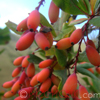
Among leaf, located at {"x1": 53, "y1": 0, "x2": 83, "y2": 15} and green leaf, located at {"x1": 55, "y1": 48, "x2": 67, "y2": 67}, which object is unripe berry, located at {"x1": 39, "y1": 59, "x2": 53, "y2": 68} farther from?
leaf, located at {"x1": 53, "y1": 0, "x2": 83, "y2": 15}

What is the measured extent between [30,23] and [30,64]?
1.05ft

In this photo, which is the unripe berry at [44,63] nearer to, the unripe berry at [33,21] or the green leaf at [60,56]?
the green leaf at [60,56]

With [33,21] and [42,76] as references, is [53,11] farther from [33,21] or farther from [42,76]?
[42,76]

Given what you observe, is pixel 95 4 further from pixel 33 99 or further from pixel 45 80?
pixel 33 99

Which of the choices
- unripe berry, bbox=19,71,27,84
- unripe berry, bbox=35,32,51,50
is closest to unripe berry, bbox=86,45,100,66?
unripe berry, bbox=35,32,51,50

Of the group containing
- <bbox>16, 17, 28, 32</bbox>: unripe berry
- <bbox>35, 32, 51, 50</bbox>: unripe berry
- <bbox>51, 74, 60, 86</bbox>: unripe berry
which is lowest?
<bbox>51, 74, 60, 86</bbox>: unripe berry

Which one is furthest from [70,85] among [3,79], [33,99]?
[3,79]

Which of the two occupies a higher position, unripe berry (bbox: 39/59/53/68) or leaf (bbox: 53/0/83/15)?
leaf (bbox: 53/0/83/15)

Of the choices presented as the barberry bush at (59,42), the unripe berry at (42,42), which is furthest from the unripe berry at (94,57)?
the unripe berry at (42,42)

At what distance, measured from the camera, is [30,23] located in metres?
0.38

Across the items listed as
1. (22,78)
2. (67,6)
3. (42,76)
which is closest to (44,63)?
(42,76)

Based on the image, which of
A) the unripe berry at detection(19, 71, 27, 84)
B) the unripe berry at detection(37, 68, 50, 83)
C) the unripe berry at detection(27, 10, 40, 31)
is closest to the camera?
the unripe berry at detection(27, 10, 40, 31)

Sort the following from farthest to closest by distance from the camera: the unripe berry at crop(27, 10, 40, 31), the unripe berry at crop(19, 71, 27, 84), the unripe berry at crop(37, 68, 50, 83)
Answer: the unripe berry at crop(19, 71, 27, 84) → the unripe berry at crop(37, 68, 50, 83) → the unripe berry at crop(27, 10, 40, 31)

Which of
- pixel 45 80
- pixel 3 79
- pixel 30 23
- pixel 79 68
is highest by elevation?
pixel 30 23
